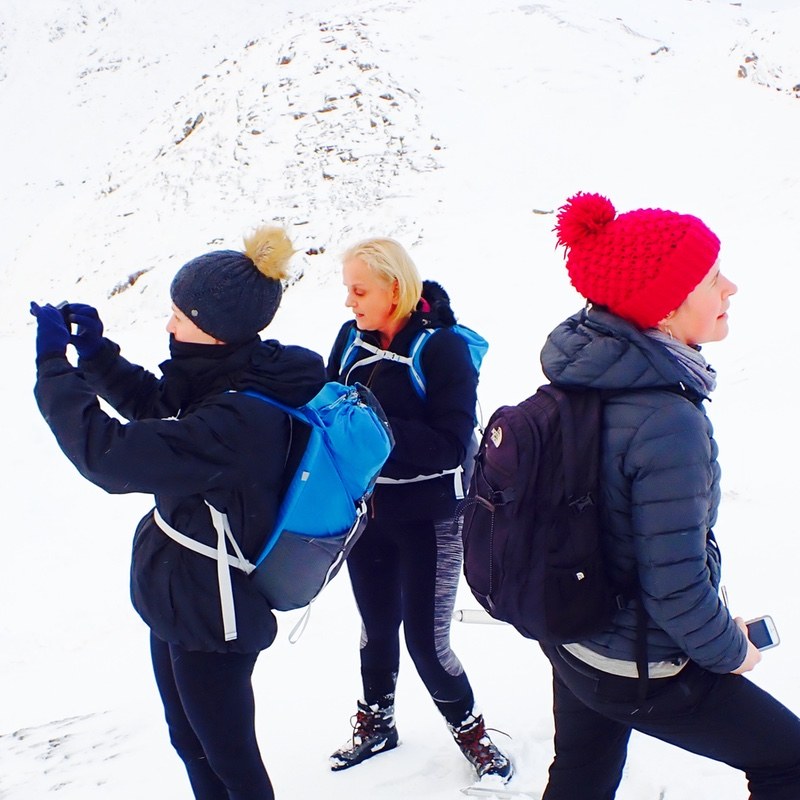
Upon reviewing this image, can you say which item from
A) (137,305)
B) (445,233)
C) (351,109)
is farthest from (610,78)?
(137,305)

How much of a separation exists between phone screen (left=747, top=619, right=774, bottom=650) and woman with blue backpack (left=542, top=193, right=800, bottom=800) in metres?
0.13

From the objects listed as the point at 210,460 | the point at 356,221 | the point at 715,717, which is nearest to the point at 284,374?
the point at 210,460

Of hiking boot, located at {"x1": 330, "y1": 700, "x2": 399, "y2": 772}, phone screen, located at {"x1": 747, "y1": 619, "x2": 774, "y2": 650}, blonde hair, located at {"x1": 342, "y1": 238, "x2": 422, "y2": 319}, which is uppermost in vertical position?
blonde hair, located at {"x1": 342, "y1": 238, "x2": 422, "y2": 319}

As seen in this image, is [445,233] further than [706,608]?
Yes

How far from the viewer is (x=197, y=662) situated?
2.29 meters

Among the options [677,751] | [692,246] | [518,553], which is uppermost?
[692,246]

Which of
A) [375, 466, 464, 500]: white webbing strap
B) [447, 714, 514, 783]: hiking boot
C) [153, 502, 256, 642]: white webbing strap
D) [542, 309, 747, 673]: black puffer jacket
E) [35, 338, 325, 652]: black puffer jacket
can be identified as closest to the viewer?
[542, 309, 747, 673]: black puffer jacket

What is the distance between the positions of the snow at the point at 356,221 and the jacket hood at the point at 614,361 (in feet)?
6.13

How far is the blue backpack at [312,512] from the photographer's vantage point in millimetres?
2236

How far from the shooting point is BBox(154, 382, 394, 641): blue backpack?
224 centimetres

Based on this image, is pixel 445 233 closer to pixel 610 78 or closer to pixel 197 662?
pixel 610 78

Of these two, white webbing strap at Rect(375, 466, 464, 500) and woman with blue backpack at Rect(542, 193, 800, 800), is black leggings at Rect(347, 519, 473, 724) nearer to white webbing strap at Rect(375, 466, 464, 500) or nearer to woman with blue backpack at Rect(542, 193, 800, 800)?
white webbing strap at Rect(375, 466, 464, 500)

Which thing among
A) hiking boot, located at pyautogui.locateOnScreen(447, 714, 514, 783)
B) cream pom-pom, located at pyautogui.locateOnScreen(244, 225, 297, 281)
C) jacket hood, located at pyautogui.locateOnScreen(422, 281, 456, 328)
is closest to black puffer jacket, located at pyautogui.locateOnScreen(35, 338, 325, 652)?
cream pom-pom, located at pyautogui.locateOnScreen(244, 225, 297, 281)

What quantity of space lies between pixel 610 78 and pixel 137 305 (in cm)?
1220
